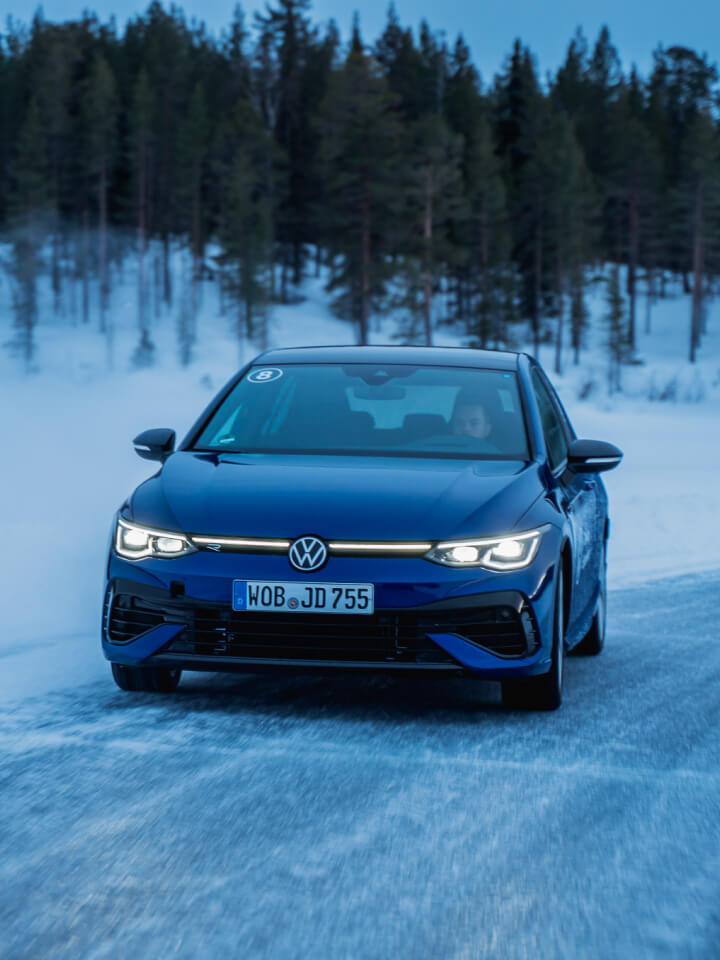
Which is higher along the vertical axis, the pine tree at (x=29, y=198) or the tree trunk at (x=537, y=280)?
→ the pine tree at (x=29, y=198)

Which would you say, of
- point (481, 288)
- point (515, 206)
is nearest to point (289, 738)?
point (481, 288)

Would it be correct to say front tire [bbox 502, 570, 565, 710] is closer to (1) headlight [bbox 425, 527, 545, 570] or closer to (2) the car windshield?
(1) headlight [bbox 425, 527, 545, 570]

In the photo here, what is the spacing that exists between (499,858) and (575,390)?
56.6 m

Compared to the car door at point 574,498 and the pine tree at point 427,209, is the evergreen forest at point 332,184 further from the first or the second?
the car door at point 574,498

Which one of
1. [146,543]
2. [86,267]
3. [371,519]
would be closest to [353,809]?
[371,519]

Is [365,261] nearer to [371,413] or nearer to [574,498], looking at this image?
[371,413]

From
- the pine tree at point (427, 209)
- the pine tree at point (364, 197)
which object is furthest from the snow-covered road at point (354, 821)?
the pine tree at point (427, 209)

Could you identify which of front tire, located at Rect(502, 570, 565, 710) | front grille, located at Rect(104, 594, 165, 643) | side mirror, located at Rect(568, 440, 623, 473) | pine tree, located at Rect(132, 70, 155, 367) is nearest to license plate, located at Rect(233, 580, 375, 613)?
front grille, located at Rect(104, 594, 165, 643)

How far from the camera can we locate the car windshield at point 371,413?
6.27 meters

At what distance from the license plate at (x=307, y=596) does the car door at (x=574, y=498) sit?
1194mm

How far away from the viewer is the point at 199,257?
245ft

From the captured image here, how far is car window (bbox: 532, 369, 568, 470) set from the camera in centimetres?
653

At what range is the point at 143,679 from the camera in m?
5.66

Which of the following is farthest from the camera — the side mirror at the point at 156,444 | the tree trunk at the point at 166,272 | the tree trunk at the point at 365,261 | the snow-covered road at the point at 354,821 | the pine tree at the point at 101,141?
the tree trunk at the point at 166,272
